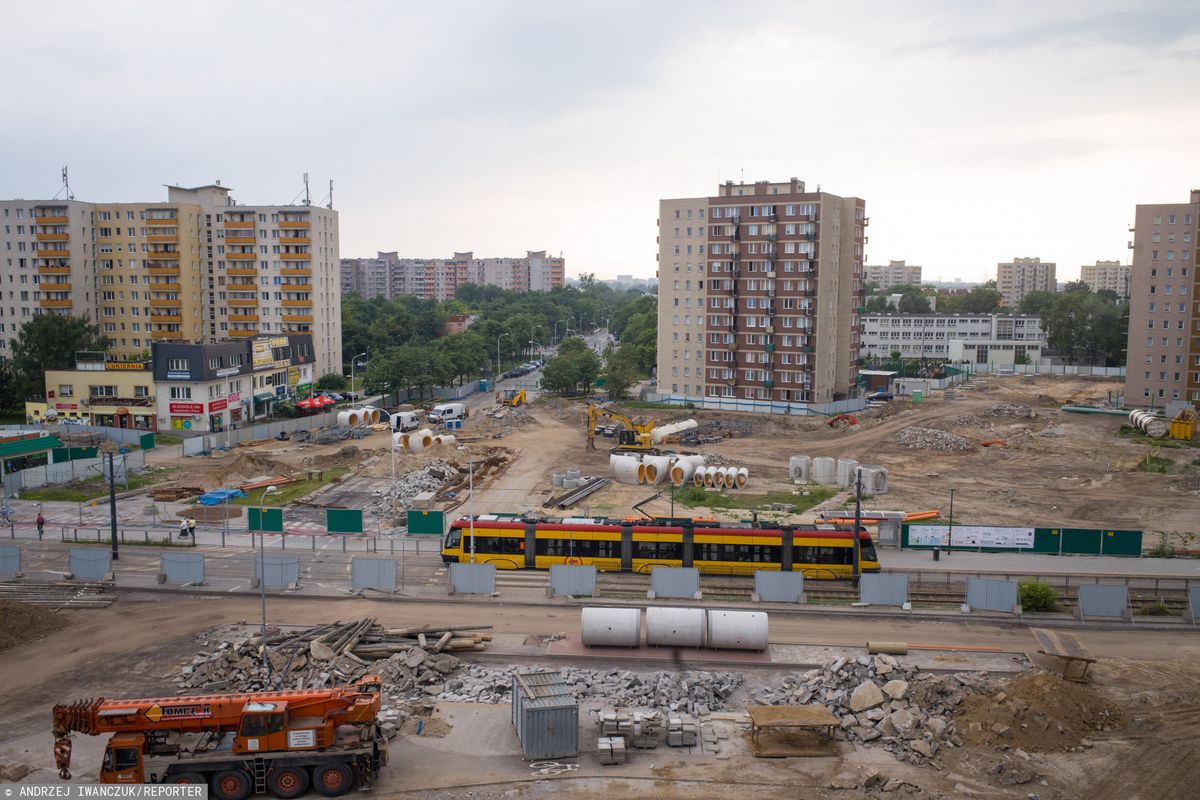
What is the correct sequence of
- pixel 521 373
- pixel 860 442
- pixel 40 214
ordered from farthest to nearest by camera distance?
pixel 521 373
pixel 40 214
pixel 860 442

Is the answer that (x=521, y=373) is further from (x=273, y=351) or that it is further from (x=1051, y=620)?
(x=1051, y=620)

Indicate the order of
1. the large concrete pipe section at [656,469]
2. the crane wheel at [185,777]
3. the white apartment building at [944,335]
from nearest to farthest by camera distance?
the crane wheel at [185,777], the large concrete pipe section at [656,469], the white apartment building at [944,335]

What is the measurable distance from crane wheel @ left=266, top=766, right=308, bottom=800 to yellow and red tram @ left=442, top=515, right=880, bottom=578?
18322 millimetres

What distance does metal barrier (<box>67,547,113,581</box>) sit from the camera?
40031 mm

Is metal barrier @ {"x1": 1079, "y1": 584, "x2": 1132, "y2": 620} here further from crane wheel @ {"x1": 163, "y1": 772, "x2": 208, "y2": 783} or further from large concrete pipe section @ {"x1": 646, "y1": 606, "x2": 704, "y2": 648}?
crane wheel @ {"x1": 163, "y1": 772, "x2": 208, "y2": 783}

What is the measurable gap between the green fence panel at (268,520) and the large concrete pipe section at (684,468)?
2458 centimetres

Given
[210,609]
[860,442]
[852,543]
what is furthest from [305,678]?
[860,442]

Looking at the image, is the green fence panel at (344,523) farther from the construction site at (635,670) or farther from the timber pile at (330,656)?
the timber pile at (330,656)

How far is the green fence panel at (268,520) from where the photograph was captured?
47531 millimetres

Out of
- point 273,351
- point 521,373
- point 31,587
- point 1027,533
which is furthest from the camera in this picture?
point 521,373

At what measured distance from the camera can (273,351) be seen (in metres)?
89.8

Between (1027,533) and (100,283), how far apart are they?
334ft

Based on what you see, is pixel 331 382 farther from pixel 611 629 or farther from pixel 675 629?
pixel 675 629

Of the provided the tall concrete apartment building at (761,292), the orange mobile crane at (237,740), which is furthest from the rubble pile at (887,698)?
the tall concrete apartment building at (761,292)
